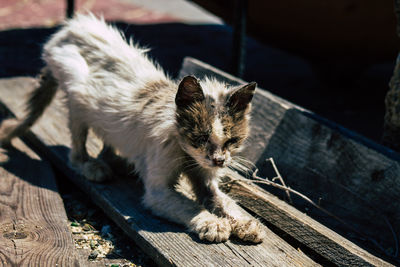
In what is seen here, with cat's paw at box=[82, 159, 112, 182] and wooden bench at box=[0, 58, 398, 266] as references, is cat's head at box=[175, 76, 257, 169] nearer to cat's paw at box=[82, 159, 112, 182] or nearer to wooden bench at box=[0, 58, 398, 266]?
wooden bench at box=[0, 58, 398, 266]

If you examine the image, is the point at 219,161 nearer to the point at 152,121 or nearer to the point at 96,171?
the point at 152,121

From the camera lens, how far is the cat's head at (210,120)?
2713 mm

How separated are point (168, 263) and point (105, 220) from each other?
1013 millimetres

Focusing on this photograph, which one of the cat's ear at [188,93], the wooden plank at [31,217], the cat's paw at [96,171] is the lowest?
the wooden plank at [31,217]

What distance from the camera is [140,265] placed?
2.81m

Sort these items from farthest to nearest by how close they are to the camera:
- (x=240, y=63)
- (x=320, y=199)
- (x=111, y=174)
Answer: (x=240, y=63), (x=111, y=174), (x=320, y=199)

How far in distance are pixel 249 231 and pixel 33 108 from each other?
7.26 feet

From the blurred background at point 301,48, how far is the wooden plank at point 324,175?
1557mm

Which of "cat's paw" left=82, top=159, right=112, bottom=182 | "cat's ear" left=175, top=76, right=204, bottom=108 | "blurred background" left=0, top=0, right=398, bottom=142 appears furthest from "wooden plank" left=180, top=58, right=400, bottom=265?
"blurred background" left=0, top=0, right=398, bottom=142

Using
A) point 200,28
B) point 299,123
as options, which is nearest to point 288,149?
point 299,123

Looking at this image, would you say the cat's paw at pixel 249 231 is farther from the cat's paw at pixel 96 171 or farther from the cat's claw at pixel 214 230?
the cat's paw at pixel 96 171

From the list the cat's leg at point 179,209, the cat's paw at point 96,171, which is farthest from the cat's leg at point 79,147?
the cat's leg at point 179,209

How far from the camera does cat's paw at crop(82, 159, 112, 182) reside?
339 centimetres

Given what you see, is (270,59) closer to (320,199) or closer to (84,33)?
(84,33)
